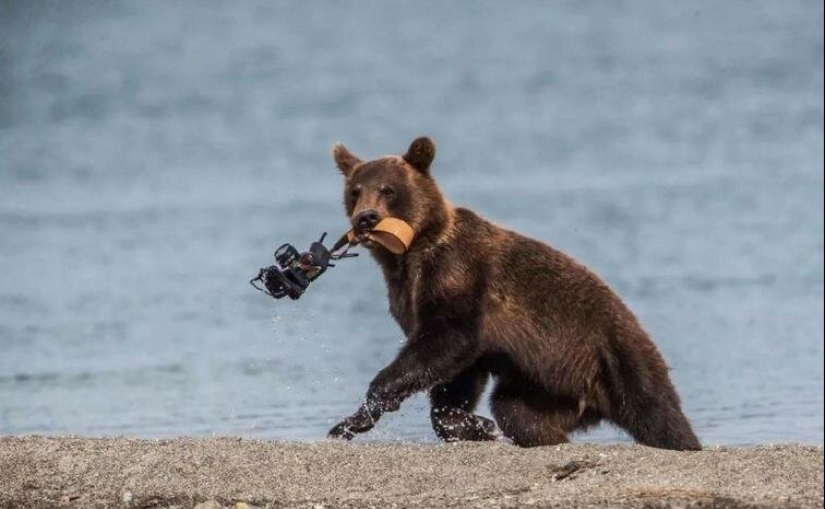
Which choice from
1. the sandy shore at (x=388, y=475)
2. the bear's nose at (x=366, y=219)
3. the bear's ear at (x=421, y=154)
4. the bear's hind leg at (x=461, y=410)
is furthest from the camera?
the bear's ear at (x=421, y=154)

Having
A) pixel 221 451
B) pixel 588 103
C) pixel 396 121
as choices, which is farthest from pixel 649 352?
pixel 588 103

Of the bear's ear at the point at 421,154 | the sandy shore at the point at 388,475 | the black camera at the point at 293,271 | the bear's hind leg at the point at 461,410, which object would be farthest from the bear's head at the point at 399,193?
the sandy shore at the point at 388,475

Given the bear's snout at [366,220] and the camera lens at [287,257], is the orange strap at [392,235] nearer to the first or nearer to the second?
the bear's snout at [366,220]

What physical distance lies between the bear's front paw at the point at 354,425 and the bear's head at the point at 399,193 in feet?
2.55

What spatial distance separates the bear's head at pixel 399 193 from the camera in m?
8.26

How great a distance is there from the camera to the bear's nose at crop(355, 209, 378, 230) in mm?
8195

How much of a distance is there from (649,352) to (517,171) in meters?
13.2

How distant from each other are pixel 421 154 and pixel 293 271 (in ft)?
3.18

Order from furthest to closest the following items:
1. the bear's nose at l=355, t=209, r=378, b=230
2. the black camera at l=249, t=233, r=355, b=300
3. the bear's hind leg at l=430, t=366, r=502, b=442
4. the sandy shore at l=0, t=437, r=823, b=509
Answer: the bear's nose at l=355, t=209, r=378, b=230 < the bear's hind leg at l=430, t=366, r=502, b=442 < the black camera at l=249, t=233, r=355, b=300 < the sandy shore at l=0, t=437, r=823, b=509

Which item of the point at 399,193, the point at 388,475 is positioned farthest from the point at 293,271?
the point at 388,475

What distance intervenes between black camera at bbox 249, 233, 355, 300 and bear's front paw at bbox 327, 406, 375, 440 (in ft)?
1.69

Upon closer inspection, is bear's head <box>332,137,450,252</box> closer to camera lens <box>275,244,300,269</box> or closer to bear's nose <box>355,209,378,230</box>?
bear's nose <box>355,209,378,230</box>

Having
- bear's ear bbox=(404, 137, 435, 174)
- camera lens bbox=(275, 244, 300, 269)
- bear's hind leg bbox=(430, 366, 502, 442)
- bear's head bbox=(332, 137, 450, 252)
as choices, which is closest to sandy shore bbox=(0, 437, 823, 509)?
bear's hind leg bbox=(430, 366, 502, 442)

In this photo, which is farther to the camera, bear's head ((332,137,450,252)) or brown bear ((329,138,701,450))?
bear's head ((332,137,450,252))
